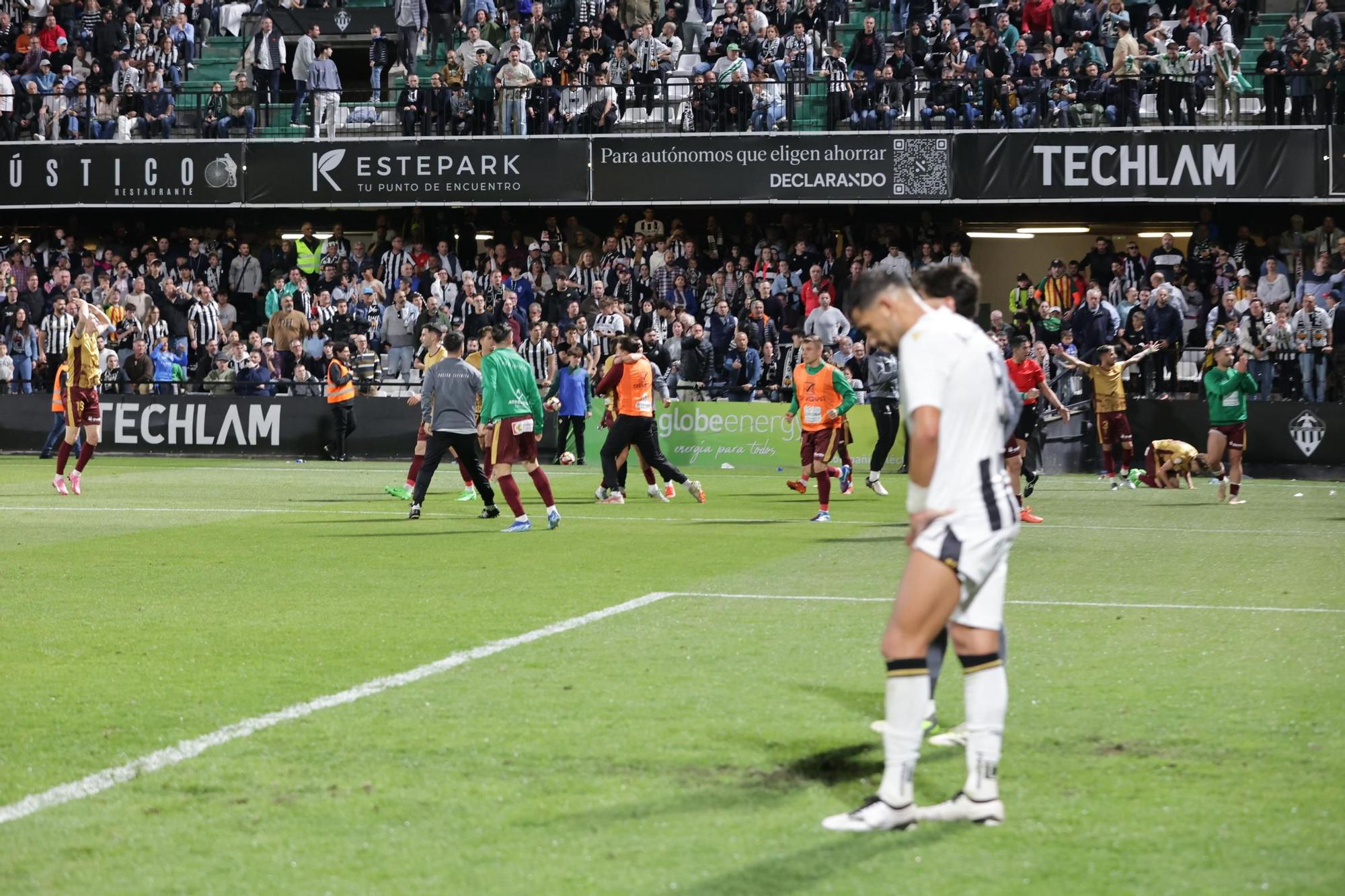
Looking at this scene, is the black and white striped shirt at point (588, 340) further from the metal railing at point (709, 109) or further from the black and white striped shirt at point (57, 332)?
the black and white striped shirt at point (57, 332)

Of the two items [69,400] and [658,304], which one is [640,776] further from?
[658,304]

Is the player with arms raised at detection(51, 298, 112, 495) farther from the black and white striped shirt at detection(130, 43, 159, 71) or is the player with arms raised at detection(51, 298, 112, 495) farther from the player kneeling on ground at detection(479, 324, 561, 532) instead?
the black and white striped shirt at detection(130, 43, 159, 71)

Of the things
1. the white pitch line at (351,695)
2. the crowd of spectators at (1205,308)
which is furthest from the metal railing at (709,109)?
the white pitch line at (351,695)

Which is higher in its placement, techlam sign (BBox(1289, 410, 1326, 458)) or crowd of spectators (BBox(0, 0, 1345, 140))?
crowd of spectators (BBox(0, 0, 1345, 140))

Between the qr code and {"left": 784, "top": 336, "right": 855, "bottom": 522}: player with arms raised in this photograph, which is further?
the qr code

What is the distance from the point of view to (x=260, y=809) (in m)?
5.78

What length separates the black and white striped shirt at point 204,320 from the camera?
1298 inches

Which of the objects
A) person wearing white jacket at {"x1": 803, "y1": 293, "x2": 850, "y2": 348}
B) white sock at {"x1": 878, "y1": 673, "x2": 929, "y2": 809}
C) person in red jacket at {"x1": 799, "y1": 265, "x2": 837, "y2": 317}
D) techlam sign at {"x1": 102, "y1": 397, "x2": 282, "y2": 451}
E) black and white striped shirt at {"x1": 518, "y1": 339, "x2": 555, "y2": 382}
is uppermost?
person in red jacket at {"x1": 799, "y1": 265, "x2": 837, "y2": 317}

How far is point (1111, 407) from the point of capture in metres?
24.3

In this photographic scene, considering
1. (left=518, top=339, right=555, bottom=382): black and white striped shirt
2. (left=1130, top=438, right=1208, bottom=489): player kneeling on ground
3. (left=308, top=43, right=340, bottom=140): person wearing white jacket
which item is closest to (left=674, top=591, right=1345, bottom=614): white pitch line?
(left=1130, top=438, right=1208, bottom=489): player kneeling on ground

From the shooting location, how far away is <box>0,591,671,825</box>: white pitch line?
19.5ft

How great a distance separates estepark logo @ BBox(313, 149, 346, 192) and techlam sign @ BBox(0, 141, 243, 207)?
65.5 inches

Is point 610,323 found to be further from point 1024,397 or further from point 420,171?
point 1024,397

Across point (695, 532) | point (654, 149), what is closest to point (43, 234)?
point (654, 149)
